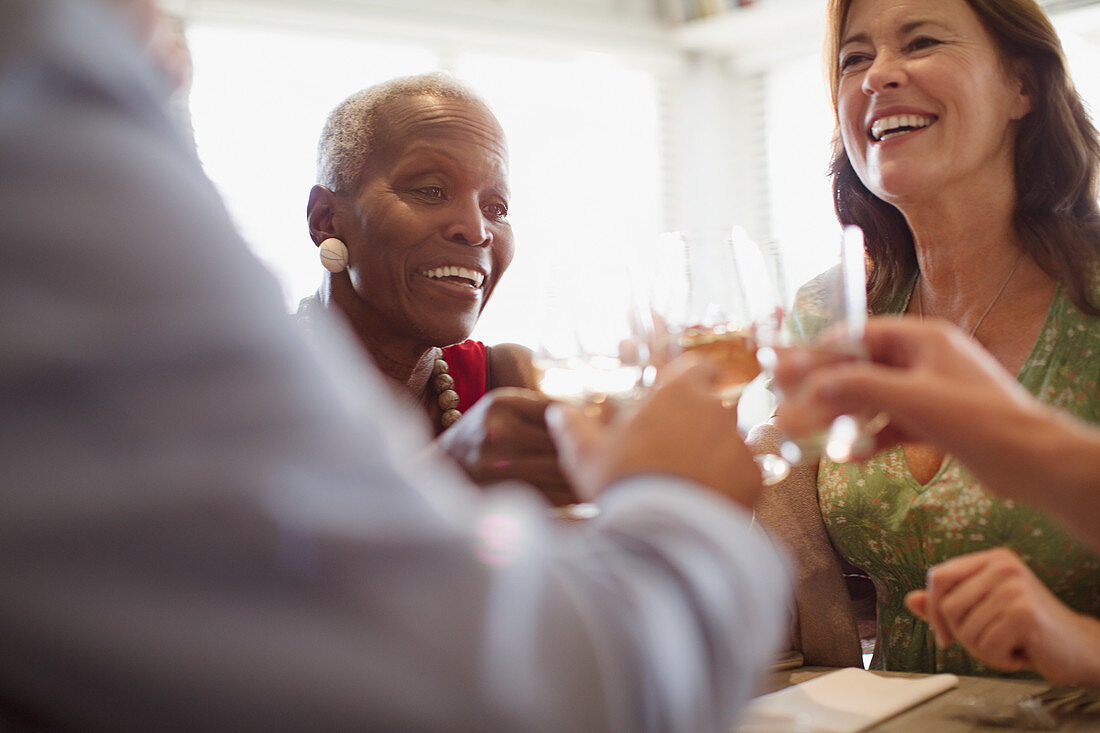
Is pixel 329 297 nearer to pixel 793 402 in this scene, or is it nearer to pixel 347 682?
pixel 793 402

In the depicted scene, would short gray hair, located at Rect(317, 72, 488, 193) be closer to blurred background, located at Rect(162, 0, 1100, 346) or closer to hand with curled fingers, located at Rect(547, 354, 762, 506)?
hand with curled fingers, located at Rect(547, 354, 762, 506)

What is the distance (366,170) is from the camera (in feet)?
6.72

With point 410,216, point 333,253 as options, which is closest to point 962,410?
point 410,216

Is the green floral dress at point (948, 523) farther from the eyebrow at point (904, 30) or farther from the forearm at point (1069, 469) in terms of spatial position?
the forearm at point (1069, 469)

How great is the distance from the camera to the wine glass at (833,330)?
2.72 feet

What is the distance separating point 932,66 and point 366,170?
1.17 metres

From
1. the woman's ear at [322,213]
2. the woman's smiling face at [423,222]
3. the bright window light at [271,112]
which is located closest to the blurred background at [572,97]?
the bright window light at [271,112]

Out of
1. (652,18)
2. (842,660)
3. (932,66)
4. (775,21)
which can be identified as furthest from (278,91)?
(842,660)

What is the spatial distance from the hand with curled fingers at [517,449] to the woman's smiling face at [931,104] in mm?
1048

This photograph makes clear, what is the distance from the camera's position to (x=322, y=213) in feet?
6.98

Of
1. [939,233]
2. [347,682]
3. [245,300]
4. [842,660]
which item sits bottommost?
[842,660]

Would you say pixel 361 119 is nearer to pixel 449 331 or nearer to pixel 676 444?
pixel 449 331

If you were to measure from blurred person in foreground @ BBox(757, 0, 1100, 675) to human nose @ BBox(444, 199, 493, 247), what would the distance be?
79cm

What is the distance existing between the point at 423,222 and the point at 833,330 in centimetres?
128
